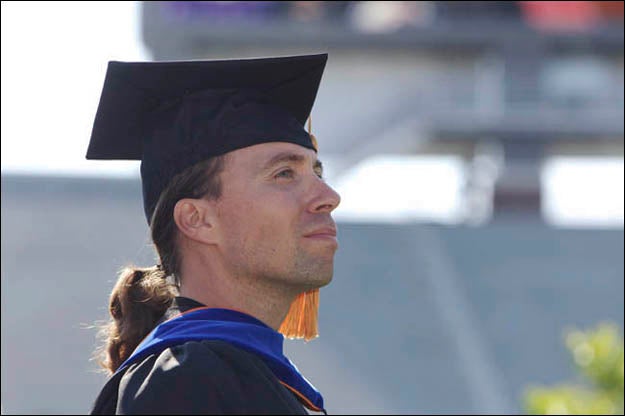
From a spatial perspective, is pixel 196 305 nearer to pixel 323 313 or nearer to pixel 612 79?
pixel 323 313

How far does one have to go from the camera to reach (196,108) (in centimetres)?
253

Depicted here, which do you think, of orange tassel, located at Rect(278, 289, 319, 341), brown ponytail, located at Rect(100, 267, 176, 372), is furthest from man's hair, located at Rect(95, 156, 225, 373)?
orange tassel, located at Rect(278, 289, 319, 341)

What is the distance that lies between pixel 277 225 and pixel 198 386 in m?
0.44

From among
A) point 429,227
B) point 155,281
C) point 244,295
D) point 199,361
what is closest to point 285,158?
point 244,295

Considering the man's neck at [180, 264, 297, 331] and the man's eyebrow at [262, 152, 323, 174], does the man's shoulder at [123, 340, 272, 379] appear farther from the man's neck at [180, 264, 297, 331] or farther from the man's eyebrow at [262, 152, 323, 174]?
the man's eyebrow at [262, 152, 323, 174]

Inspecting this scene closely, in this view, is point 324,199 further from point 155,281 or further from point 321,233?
point 155,281

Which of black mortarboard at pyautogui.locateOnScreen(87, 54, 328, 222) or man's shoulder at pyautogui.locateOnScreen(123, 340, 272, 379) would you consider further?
black mortarboard at pyautogui.locateOnScreen(87, 54, 328, 222)

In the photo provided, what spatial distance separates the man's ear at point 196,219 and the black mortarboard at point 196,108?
9cm

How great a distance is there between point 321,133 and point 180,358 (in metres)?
25.1

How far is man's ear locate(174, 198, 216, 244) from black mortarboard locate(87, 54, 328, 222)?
9cm

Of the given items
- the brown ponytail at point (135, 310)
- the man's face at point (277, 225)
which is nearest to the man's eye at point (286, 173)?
the man's face at point (277, 225)

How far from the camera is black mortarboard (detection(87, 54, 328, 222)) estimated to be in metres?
2.46

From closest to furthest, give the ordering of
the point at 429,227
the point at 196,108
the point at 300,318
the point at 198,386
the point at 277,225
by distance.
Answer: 1. the point at 198,386
2. the point at 277,225
3. the point at 196,108
4. the point at 300,318
5. the point at 429,227

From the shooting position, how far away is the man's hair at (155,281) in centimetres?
242
